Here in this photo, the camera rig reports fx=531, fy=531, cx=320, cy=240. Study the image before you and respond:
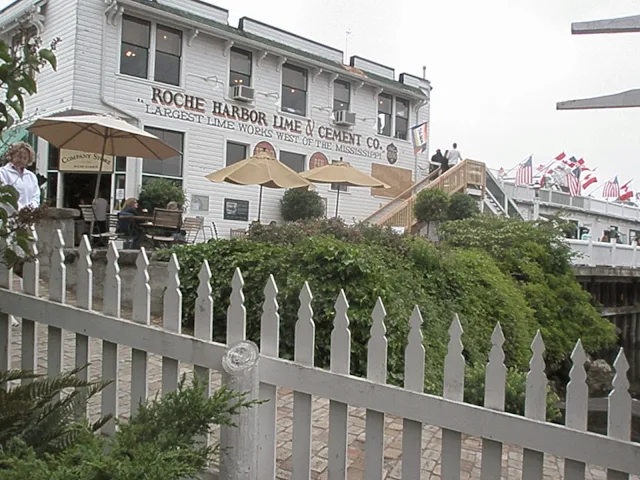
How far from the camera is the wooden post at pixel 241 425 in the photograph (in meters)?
2.32

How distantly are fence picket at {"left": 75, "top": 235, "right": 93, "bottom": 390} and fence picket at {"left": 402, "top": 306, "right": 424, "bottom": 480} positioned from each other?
5.26 ft

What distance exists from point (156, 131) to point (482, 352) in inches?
432

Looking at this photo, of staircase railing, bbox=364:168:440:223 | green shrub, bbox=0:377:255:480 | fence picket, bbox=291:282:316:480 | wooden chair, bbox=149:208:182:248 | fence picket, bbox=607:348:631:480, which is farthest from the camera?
staircase railing, bbox=364:168:440:223

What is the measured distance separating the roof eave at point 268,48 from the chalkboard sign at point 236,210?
4.81 metres

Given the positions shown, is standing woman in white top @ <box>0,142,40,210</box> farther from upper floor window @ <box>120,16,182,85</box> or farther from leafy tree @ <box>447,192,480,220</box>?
leafy tree @ <box>447,192,480,220</box>

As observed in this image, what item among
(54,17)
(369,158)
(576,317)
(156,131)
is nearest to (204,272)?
(576,317)

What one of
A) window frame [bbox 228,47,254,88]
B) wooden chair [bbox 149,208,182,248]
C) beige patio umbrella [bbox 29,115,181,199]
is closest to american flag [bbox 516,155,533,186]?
window frame [bbox 228,47,254,88]

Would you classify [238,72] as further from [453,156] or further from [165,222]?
[453,156]

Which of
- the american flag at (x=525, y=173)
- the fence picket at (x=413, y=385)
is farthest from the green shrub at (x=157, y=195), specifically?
the american flag at (x=525, y=173)

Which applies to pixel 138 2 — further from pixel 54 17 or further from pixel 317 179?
pixel 317 179

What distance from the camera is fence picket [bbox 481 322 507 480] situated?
2.03 m

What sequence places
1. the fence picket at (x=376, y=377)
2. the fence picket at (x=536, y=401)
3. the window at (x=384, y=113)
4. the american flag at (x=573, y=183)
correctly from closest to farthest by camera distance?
the fence picket at (x=536, y=401) < the fence picket at (x=376, y=377) < the window at (x=384, y=113) < the american flag at (x=573, y=183)

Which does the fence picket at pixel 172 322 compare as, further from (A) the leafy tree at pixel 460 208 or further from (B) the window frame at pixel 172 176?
(A) the leafy tree at pixel 460 208

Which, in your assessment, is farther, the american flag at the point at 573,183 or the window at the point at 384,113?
the american flag at the point at 573,183
